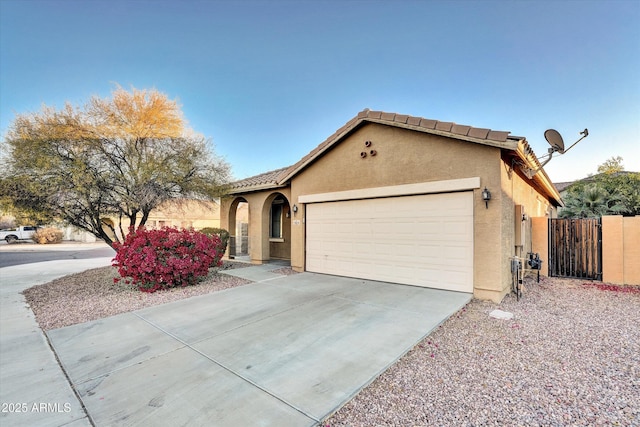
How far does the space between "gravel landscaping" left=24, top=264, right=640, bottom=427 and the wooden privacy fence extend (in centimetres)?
277

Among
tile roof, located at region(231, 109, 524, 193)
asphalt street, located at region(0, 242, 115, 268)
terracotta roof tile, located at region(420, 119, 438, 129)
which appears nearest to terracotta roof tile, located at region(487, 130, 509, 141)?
tile roof, located at region(231, 109, 524, 193)

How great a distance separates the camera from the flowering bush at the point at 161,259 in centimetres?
821

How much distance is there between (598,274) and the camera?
9375mm

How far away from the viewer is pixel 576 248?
987 cm

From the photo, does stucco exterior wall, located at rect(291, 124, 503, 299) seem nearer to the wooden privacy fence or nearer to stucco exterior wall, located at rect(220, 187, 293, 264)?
stucco exterior wall, located at rect(220, 187, 293, 264)

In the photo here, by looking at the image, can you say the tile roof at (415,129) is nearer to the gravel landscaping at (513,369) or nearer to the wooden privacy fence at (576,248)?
the gravel landscaping at (513,369)

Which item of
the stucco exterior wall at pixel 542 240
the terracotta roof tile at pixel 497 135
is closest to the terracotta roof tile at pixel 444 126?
the terracotta roof tile at pixel 497 135

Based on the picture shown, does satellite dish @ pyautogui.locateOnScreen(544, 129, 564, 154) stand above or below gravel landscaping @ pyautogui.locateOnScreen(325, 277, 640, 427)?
above

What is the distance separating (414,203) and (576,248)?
252 inches

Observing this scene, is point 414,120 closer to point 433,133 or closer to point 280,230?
point 433,133

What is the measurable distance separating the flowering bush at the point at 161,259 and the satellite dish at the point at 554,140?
33.4 feet

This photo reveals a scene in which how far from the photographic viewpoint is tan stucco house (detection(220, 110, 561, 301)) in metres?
6.94

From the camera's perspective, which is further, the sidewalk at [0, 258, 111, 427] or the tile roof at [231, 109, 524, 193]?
the tile roof at [231, 109, 524, 193]

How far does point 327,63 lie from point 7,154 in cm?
1165
